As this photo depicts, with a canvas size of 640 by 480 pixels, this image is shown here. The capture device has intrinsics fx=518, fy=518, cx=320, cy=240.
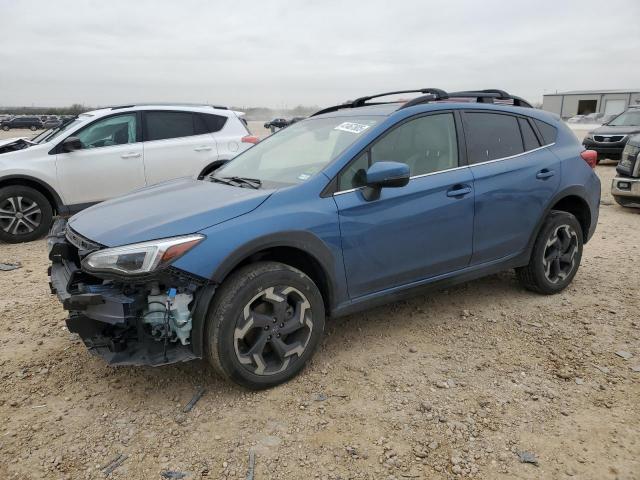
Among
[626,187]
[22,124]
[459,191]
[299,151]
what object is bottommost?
[626,187]

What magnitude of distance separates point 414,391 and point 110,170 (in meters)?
5.40

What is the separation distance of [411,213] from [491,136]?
3.73ft

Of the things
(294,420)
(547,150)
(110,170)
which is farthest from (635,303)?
(110,170)

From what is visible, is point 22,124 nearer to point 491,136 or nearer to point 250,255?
point 491,136

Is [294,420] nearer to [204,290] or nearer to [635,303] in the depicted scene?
[204,290]

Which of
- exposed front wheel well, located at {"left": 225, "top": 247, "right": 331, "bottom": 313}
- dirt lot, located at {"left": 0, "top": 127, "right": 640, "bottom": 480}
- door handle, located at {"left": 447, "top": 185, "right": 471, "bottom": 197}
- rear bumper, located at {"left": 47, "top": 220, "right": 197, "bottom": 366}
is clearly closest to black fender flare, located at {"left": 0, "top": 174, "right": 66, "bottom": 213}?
dirt lot, located at {"left": 0, "top": 127, "right": 640, "bottom": 480}

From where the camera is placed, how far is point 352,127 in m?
3.65

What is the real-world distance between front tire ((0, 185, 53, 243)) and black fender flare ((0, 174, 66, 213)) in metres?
0.09

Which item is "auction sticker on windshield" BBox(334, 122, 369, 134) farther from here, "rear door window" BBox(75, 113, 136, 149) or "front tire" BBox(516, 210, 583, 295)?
"rear door window" BBox(75, 113, 136, 149)

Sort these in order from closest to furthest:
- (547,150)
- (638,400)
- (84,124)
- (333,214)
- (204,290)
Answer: (204,290), (638,400), (333,214), (547,150), (84,124)

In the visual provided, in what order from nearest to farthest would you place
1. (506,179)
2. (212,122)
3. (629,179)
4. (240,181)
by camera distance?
(240,181) → (506,179) → (212,122) → (629,179)

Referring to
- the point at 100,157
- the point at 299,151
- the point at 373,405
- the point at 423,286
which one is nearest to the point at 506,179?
the point at 423,286

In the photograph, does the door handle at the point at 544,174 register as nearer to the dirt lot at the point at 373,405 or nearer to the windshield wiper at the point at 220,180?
the dirt lot at the point at 373,405

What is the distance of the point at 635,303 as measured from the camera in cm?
436
